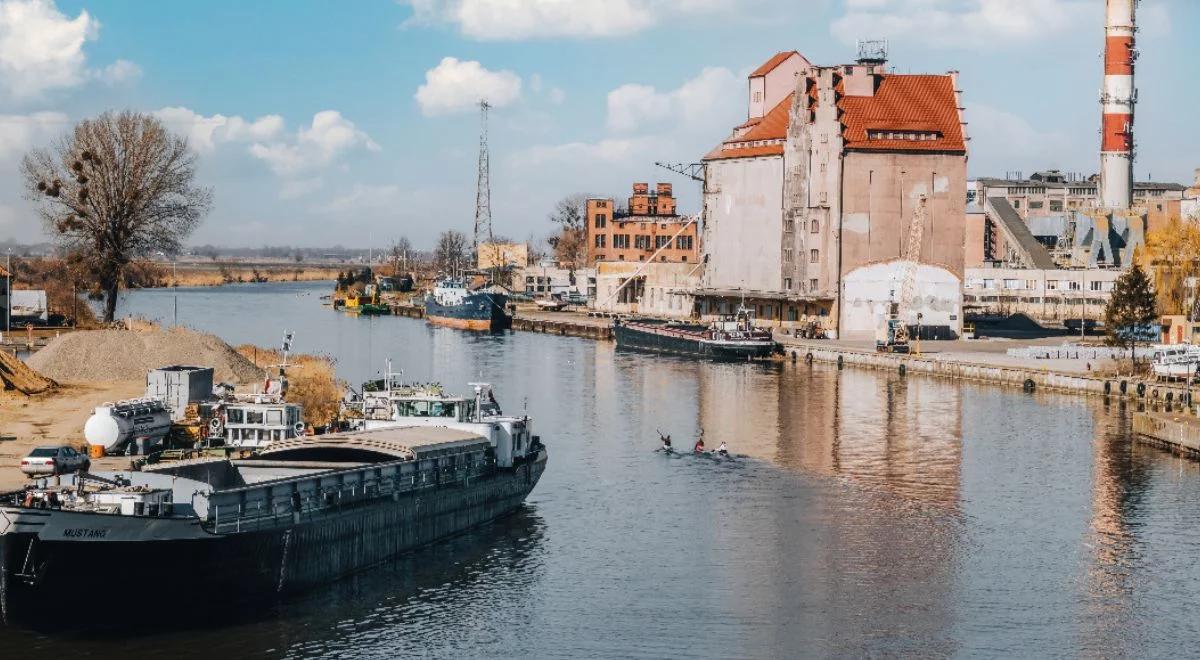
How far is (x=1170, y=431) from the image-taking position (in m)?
69.2

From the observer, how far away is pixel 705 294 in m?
146

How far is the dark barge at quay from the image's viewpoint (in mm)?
35156

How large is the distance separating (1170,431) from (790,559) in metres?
32.0

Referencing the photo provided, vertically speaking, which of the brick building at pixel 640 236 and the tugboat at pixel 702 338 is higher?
the brick building at pixel 640 236

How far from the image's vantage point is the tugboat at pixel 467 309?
155 meters

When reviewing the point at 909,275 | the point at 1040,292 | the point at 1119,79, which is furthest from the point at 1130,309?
the point at 1119,79

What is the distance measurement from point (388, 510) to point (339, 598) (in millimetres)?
4249

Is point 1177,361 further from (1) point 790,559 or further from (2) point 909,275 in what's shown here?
(1) point 790,559

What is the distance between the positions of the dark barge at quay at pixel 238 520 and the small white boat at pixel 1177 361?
53.2 metres

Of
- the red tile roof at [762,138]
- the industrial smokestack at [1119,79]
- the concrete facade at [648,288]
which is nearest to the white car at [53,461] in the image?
the red tile roof at [762,138]

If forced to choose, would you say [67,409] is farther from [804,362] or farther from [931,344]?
[931,344]

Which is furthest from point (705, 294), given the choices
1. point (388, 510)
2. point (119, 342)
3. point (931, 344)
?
point (388, 510)

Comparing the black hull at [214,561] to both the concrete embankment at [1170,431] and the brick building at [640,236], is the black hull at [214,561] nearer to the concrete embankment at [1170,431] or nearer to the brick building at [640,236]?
the concrete embankment at [1170,431]

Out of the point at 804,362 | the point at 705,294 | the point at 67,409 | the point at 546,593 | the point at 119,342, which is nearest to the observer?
the point at 546,593
